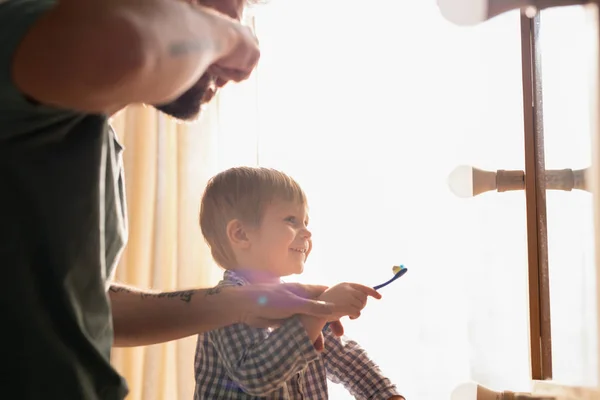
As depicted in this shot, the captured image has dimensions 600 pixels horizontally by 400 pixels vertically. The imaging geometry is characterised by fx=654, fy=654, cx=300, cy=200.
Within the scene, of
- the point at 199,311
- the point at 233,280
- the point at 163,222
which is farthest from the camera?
the point at 163,222

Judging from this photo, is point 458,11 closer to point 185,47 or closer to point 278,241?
point 278,241

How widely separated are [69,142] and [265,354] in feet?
1.96

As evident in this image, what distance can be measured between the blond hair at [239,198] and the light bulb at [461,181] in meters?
0.50

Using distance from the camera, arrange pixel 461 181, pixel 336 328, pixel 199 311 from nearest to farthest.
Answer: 1. pixel 199 311
2. pixel 336 328
3. pixel 461 181

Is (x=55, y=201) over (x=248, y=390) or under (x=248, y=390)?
over

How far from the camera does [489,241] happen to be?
4.10ft

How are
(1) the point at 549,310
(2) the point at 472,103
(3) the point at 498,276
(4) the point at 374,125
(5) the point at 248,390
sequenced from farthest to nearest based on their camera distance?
(4) the point at 374,125 < (2) the point at 472,103 < (3) the point at 498,276 < (5) the point at 248,390 < (1) the point at 549,310

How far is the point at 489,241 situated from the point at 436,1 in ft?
2.45

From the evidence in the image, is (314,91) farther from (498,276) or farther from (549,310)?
(549,310)

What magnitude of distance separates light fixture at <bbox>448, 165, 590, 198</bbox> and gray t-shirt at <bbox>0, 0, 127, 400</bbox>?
495 mm

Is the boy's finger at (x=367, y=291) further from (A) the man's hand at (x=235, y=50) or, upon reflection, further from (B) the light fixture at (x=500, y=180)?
(A) the man's hand at (x=235, y=50)

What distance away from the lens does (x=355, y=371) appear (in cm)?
126

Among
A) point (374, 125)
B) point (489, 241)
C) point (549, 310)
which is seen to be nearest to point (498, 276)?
→ point (489, 241)

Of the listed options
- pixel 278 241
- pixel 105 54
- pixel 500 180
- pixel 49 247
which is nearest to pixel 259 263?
pixel 278 241
